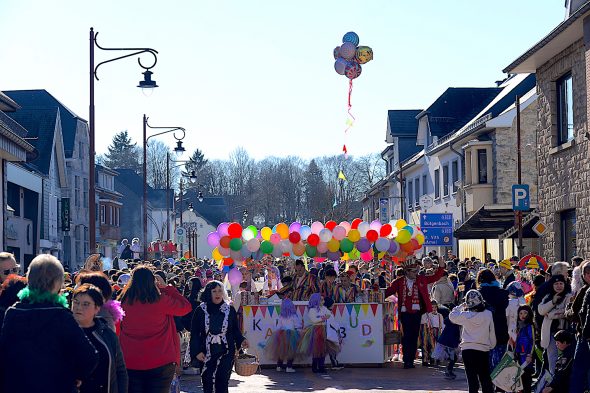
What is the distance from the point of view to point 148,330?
9.45m

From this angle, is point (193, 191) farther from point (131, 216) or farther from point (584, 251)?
point (584, 251)

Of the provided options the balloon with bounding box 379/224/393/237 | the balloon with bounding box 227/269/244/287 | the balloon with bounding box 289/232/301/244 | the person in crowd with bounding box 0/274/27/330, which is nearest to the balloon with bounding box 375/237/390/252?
the balloon with bounding box 379/224/393/237

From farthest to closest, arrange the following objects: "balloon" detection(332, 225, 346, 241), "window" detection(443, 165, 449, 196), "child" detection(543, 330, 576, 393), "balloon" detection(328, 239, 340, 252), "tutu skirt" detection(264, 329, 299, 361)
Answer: "window" detection(443, 165, 449, 196)
"balloon" detection(328, 239, 340, 252)
"balloon" detection(332, 225, 346, 241)
"tutu skirt" detection(264, 329, 299, 361)
"child" detection(543, 330, 576, 393)

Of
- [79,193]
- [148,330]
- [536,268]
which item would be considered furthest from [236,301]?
[79,193]

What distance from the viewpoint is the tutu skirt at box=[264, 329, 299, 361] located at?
18078 millimetres

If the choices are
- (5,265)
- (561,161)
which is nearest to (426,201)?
(561,161)

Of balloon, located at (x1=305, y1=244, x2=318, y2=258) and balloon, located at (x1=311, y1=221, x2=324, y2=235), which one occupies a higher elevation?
balloon, located at (x1=311, y1=221, x2=324, y2=235)

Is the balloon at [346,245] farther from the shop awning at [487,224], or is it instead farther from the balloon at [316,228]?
the shop awning at [487,224]

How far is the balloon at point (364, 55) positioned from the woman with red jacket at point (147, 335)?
678 inches

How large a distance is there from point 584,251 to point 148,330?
1617 centimetres

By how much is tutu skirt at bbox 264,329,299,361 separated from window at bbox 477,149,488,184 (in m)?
26.2

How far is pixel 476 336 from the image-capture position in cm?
1230

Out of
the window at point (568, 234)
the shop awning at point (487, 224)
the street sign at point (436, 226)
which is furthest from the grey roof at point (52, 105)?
the window at point (568, 234)

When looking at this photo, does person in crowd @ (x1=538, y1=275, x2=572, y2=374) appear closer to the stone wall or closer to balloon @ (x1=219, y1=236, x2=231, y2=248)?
the stone wall
